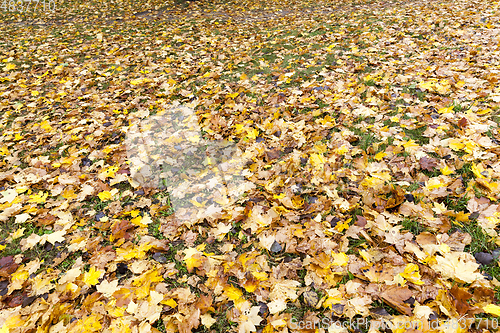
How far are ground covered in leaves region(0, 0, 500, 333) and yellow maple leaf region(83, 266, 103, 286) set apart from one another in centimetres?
2

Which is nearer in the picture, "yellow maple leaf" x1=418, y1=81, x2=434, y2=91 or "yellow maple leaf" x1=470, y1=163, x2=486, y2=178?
"yellow maple leaf" x1=470, y1=163, x2=486, y2=178

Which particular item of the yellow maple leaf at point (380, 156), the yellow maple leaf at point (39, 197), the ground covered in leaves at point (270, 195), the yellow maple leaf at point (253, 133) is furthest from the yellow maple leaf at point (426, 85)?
the yellow maple leaf at point (39, 197)

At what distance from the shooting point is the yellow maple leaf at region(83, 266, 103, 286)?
2.19 metres

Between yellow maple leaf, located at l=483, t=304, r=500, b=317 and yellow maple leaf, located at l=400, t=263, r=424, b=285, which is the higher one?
yellow maple leaf, located at l=483, t=304, r=500, b=317

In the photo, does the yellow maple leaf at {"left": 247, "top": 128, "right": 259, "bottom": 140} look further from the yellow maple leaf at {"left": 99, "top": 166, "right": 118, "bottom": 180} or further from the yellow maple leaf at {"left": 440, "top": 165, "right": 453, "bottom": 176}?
the yellow maple leaf at {"left": 440, "top": 165, "right": 453, "bottom": 176}

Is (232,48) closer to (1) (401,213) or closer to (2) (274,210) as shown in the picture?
(2) (274,210)

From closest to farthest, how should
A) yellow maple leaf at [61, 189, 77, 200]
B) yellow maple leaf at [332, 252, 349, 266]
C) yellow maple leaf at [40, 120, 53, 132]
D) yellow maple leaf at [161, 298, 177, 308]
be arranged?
yellow maple leaf at [161, 298, 177, 308] < yellow maple leaf at [332, 252, 349, 266] < yellow maple leaf at [61, 189, 77, 200] < yellow maple leaf at [40, 120, 53, 132]

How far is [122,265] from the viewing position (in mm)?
2314

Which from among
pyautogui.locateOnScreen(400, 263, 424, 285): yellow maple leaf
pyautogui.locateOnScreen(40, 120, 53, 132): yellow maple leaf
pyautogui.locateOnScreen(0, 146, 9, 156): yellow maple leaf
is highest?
pyautogui.locateOnScreen(40, 120, 53, 132): yellow maple leaf

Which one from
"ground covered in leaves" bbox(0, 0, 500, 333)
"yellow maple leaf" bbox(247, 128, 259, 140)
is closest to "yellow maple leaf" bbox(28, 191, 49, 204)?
"ground covered in leaves" bbox(0, 0, 500, 333)

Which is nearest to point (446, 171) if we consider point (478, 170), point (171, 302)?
point (478, 170)

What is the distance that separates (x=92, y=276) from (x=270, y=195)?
171 cm

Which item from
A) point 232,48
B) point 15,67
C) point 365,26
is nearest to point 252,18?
point 232,48

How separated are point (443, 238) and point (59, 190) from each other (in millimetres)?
3797
